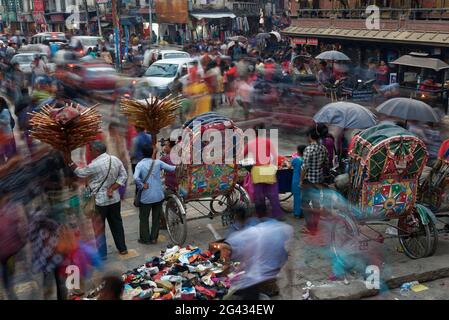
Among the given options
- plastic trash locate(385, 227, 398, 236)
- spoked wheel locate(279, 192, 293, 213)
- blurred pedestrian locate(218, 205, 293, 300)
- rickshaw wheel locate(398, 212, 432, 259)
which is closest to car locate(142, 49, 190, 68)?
spoked wheel locate(279, 192, 293, 213)

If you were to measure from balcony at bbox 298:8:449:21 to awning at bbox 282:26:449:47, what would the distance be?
764mm

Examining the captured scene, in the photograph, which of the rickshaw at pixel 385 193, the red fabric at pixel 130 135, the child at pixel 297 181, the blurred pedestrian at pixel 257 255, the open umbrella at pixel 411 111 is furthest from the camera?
the red fabric at pixel 130 135

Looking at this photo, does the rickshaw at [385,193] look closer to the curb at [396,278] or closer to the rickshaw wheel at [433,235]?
the rickshaw wheel at [433,235]

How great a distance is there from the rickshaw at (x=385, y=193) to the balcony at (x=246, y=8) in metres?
37.6

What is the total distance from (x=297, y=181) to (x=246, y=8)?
37136 mm

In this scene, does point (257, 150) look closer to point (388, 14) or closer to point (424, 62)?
point (424, 62)

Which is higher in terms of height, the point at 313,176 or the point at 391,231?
the point at 313,176

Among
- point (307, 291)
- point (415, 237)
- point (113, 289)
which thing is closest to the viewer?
point (113, 289)

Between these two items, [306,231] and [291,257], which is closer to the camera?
[291,257]

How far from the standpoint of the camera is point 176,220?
7656 mm

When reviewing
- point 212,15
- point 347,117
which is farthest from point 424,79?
A: point 212,15

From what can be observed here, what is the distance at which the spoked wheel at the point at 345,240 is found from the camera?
6688mm

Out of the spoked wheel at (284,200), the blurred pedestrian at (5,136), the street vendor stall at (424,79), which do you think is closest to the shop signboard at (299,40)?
the street vendor stall at (424,79)
